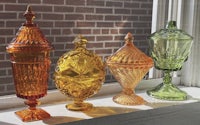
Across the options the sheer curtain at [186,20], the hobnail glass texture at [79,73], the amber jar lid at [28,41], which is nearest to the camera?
the amber jar lid at [28,41]

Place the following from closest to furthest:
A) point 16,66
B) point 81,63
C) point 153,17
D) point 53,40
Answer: point 16,66, point 81,63, point 53,40, point 153,17

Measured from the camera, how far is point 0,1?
1375 millimetres

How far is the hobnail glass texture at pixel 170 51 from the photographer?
159 cm

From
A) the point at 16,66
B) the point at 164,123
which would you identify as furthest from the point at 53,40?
the point at 164,123

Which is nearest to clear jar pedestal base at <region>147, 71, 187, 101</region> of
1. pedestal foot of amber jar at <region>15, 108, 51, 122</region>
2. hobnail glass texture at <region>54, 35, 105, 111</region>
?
hobnail glass texture at <region>54, 35, 105, 111</region>

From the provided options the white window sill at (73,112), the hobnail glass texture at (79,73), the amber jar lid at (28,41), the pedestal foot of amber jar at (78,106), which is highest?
the amber jar lid at (28,41)

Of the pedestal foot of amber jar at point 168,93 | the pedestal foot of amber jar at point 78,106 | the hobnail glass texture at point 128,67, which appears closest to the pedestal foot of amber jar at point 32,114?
the pedestal foot of amber jar at point 78,106

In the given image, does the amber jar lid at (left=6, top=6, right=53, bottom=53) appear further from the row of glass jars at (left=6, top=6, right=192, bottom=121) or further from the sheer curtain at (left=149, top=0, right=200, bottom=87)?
the sheer curtain at (left=149, top=0, right=200, bottom=87)

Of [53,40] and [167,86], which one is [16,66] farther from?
[167,86]

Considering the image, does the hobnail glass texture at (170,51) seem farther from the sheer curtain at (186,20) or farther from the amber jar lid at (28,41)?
the amber jar lid at (28,41)

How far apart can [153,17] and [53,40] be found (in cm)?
60

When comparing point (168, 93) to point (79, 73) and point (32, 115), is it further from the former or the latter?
point (32, 115)

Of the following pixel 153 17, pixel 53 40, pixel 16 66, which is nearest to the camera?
pixel 16 66

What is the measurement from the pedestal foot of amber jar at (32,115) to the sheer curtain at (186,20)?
792 mm
